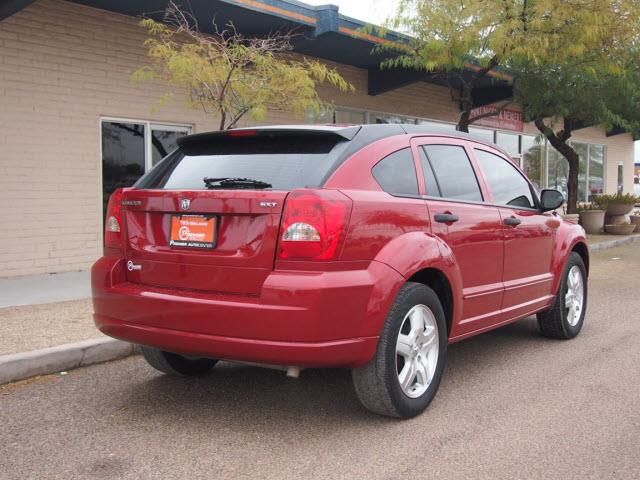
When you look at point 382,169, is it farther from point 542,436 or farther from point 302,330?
point 542,436

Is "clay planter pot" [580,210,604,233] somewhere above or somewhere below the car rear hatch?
below

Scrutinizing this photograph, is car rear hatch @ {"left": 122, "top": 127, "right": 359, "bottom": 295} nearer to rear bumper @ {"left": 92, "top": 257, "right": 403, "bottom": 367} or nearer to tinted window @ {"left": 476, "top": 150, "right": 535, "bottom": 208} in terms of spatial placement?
rear bumper @ {"left": 92, "top": 257, "right": 403, "bottom": 367}

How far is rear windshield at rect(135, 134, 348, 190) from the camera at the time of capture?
3578mm

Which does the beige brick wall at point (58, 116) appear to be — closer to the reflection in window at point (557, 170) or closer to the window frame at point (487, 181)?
the window frame at point (487, 181)

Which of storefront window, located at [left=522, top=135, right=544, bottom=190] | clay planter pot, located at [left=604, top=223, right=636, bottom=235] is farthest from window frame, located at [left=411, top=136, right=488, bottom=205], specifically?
storefront window, located at [left=522, top=135, right=544, bottom=190]

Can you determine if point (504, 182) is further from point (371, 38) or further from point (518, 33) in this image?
point (371, 38)

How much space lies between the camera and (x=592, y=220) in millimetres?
17859

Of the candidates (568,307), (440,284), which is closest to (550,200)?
(568,307)

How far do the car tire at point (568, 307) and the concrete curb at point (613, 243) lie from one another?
8.86 meters

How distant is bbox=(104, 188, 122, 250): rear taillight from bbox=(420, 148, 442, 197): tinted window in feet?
6.38

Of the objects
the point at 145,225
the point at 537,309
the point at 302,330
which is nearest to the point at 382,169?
the point at 302,330

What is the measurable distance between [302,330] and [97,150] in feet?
24.5

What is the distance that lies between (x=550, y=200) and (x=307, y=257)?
2925 millimetres

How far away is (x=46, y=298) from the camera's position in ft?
24.2
